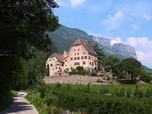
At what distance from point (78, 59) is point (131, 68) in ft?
72.2

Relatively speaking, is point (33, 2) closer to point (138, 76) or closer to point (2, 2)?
point (2, 2)

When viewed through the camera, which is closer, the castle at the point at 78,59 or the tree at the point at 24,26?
the tree at the point at 24,26

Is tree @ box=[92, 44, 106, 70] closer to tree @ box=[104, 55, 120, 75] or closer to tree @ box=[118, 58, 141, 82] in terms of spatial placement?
tree @ box=[104, 55, 120, 75]

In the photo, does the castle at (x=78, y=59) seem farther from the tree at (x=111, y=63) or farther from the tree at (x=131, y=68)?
the tree at (x=131, y=68)

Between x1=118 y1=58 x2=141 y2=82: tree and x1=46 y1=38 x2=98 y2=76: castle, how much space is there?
14130 mm

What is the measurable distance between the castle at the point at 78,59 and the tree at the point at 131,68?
14.1 metres

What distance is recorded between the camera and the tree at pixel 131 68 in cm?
9800

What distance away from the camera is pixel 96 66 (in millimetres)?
115875

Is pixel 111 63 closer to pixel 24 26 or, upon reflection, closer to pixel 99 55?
pixel 99 55

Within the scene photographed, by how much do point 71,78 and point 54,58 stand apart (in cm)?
3017

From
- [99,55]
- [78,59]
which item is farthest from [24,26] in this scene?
[99,55]

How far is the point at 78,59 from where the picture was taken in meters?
112

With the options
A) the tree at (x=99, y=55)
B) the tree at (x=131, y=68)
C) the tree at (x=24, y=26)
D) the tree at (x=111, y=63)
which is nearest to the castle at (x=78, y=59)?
the tree at (x=99, y=55)

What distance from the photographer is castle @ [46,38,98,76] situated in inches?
4355
